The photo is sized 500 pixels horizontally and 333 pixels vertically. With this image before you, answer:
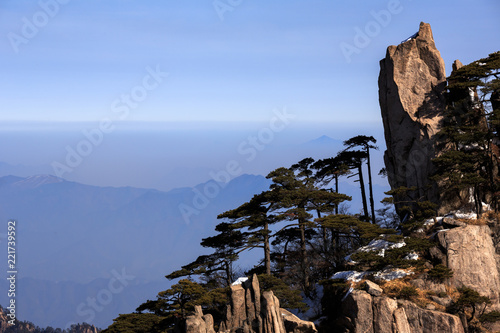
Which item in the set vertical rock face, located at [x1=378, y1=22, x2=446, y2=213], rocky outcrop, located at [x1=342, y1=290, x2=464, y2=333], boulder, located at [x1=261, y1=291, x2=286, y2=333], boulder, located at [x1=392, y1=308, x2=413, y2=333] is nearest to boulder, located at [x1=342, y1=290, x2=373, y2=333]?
rocky outcrop, located at [x1=342, y1=290, x2=464, y2=333]

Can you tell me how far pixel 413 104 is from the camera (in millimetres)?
47000

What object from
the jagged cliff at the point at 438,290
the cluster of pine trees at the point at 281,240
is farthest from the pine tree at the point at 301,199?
the jagged cliff at the point at 438,290

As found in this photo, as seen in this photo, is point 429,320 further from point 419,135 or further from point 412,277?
point 419,135

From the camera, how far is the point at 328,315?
3906cm

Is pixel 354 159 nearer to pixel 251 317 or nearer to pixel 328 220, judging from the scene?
pixel 328 220

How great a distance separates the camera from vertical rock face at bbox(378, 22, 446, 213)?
4600cm

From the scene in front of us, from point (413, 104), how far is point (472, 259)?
13586 mm

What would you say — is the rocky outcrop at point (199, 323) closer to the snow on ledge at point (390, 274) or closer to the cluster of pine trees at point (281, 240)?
the cluster of pine trees at point (281, 240)

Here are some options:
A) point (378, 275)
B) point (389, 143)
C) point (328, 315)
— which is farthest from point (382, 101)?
point (328, 315)

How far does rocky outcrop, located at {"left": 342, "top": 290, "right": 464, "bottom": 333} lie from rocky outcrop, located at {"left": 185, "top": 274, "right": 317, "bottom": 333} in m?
3.05

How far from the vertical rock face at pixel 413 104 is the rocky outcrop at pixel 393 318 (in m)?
11.8

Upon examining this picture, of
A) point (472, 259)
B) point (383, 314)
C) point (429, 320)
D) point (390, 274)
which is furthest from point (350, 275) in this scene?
point (472, 259)

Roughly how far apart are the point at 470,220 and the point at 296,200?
12273 millimetres

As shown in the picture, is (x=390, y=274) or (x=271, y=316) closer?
(x=271, y=316)
